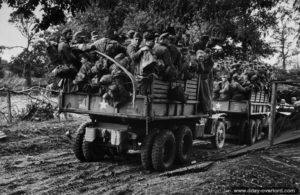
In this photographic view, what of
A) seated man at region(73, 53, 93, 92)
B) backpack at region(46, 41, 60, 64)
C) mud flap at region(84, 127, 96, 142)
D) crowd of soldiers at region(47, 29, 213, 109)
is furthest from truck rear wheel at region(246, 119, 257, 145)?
backpack at region(46, 41, 60, 64)

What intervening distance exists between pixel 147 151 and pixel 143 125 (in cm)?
57

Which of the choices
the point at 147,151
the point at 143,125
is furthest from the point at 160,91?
the point at 147,151

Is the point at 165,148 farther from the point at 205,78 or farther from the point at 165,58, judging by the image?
the point at 205,78

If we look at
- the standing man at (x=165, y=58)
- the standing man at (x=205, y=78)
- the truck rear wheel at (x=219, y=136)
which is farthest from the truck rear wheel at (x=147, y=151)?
the truck rear wheel at (x=219, y=136)

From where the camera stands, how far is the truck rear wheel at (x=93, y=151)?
7.88 metres

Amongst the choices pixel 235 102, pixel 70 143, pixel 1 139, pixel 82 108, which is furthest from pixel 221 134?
pixel 1 139

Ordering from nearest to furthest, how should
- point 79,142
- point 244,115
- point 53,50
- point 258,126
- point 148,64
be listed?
point 148,64, point 53,50, point 79,142, point 244,115, point 258,126

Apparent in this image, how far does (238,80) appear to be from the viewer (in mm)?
12062

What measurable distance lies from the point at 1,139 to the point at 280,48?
Answer: 32.3 m

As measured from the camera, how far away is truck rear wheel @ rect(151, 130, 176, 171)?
714 cm

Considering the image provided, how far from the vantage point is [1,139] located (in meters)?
9.66

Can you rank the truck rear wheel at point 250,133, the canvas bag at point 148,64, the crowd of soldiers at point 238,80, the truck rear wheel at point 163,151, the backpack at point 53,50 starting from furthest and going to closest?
the truck rear wheel at point 250,133, the crowd of soldiers at point 238,80, the backpack at point 53,50, the truck rear wheel at point 163,151, the canvas bag at point 148,64

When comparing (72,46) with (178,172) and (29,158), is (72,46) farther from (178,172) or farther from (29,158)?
(178,172)

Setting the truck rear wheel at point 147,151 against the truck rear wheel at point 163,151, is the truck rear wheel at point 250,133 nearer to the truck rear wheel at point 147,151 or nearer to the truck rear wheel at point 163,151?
the truck rear wheel at point 163,151
